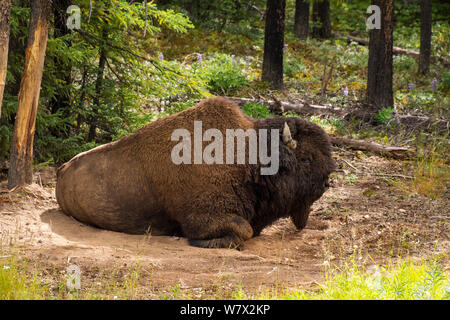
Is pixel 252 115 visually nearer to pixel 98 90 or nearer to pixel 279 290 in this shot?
pixel 98 90

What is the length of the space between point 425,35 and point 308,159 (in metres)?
11.6

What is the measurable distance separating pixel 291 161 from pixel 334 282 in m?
2.30

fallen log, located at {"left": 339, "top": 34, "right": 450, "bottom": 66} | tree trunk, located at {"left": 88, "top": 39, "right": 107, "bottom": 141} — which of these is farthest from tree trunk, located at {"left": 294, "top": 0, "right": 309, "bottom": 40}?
tree trunk, located at {"left": 88, "top": 39, "right": 107, "bottom": 141}

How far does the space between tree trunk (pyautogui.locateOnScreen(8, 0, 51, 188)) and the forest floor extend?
351 mm

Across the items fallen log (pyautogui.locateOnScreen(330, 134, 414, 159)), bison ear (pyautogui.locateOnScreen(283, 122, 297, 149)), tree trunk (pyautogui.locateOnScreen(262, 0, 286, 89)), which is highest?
tree trunk (pyautogui.locateOnScreen(262, 0, 286, 89))

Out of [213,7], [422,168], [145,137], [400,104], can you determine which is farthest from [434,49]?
[145,137]

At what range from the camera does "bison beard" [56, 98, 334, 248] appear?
6.12m

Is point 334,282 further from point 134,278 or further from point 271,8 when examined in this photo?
point 271,8

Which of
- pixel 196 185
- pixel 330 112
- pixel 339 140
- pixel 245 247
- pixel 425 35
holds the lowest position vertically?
pixel 245 247

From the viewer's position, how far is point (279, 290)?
4551mm

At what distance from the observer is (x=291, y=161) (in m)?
6.50

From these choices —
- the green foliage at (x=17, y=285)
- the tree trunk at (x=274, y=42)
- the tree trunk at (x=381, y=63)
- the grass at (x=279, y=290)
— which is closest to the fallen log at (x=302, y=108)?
the tree trunk at (x=381, y=63)

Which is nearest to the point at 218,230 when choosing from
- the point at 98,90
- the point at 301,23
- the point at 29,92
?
the point at 29,92

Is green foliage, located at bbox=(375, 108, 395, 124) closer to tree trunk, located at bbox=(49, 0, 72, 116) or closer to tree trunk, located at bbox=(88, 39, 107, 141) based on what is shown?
tree trunk, located at bbox=(88, 39, 107, 141)
